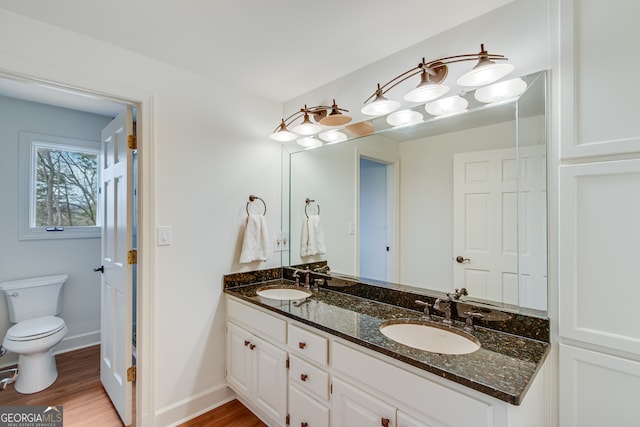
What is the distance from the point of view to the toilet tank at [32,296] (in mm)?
2373

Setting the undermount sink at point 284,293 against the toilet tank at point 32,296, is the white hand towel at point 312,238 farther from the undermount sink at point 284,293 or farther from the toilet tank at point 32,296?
the toilet tank at point 32,296

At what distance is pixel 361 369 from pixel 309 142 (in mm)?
1606

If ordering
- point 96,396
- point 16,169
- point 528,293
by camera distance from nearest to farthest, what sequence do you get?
point 528,293, point 96,396, point 16,169

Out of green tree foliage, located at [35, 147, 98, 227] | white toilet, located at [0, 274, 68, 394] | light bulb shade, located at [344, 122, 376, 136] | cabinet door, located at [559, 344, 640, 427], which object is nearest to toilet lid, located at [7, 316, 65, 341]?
white toilet, located at [0, 274, 68, 394]

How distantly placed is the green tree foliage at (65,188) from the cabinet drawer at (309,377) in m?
2.69

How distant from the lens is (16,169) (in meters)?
2.50

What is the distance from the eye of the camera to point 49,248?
2662 millimetres

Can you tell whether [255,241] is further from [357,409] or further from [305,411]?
[357,409]

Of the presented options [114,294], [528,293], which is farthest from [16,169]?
[528,293]

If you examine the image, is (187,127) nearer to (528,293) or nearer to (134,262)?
(134,262)

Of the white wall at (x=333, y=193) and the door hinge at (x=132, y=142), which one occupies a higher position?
the door hinge at (x=132, y=142)

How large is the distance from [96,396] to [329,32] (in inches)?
114

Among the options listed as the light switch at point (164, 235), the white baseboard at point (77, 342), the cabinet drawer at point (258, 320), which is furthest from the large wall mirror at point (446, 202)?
the white baseboard at point (77, 342)

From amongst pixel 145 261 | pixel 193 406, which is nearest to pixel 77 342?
pixel 193 406
